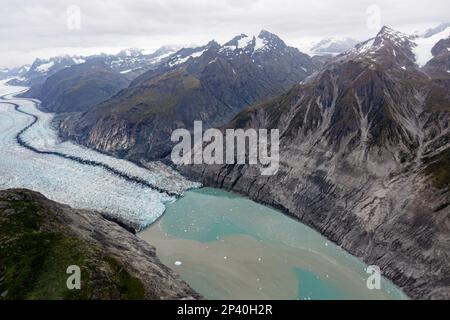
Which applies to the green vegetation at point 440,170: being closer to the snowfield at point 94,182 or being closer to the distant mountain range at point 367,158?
the distant mountain range at point 367,158

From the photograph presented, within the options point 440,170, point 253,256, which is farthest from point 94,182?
point 440,170

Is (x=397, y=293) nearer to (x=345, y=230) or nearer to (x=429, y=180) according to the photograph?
(x=345, y=230)

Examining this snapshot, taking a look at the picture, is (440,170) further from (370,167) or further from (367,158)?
(367,158)

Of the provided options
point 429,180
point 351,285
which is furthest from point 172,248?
point 429,180

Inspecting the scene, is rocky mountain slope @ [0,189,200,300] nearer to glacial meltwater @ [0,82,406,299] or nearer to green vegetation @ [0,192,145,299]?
green vegetation @ [0,192,145,299]

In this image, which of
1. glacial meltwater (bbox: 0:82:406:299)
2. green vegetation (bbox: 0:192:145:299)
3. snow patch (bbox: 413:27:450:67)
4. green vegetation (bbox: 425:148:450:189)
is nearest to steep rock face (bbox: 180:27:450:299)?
green vegetation (bbox: 425:148:450:189)

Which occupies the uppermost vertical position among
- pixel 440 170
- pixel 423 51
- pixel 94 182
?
pixel 423 51

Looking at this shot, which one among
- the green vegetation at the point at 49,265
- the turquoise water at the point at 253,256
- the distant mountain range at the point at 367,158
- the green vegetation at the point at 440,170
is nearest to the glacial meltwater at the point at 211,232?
the turquoise water at the point at 253,256
